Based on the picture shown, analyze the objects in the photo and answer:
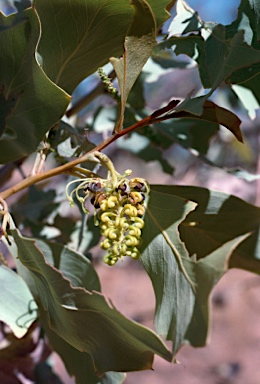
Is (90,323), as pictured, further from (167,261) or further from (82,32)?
(82,32)

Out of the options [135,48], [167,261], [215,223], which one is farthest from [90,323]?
[135,48]

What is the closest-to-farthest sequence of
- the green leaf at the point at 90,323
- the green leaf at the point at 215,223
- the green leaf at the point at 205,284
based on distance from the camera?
the green leaf at the point at 205,284, the green leaf at the point at 90,323, the green leaf at the point at 215,223

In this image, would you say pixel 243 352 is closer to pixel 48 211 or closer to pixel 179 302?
pixel 48 211

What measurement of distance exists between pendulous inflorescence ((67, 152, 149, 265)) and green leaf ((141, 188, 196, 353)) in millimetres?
46

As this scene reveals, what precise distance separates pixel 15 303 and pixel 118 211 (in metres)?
0.29

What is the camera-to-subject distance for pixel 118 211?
73 cm

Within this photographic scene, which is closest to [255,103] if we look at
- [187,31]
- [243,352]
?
[187,31]

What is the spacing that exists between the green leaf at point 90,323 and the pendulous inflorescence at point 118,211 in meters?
0.07

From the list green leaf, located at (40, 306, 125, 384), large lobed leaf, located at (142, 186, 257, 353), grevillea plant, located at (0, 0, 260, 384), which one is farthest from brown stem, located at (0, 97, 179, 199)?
green leaf, located at (40, 306, 125, 384)

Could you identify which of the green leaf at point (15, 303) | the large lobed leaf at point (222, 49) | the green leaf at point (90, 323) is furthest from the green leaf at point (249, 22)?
the green leaf at point (15, 303)

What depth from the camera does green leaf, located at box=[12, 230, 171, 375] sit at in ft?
2.38

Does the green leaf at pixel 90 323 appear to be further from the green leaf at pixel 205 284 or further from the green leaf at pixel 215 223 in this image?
the green leaf at pixel 215 223

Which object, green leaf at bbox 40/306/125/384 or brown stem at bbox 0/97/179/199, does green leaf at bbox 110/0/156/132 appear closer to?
brown stem at bbox 0/97/179/199

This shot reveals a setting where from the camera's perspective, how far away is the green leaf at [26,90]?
0.74 meters
